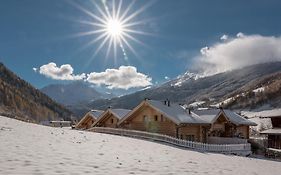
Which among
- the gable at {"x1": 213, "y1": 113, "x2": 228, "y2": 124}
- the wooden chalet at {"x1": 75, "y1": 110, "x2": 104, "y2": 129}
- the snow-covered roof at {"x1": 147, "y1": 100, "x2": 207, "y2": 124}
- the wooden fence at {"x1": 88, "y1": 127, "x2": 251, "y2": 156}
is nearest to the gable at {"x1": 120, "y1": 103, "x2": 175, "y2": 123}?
the snow-covered roof at {"x1": 147, "y1": 100, "x2": 207, "y2": 124}

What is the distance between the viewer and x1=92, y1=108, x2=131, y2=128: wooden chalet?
6014 centimetres

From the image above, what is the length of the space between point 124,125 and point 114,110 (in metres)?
6.53

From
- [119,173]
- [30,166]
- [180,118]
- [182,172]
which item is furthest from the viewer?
[180,118]

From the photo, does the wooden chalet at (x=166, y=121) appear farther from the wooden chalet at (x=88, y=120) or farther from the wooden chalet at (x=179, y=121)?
the wooden chalet at (x=88, y=120)

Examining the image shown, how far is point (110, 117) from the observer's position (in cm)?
6222

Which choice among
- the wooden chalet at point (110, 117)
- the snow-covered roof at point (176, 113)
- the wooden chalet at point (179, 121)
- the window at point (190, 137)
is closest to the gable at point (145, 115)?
the wooden chalet at point (179, 121)

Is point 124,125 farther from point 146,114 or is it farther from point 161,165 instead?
point 161,165

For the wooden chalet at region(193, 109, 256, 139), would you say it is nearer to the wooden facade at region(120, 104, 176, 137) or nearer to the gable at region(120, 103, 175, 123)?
the wooden facade at region(120, 104, 176, 137)

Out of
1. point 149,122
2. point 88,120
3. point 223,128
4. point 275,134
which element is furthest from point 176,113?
point 88,120

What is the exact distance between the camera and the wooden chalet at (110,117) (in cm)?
6014

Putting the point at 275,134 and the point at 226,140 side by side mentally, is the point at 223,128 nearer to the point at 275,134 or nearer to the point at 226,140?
the point at 226,140

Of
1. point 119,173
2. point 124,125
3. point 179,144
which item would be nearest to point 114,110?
point 124,125

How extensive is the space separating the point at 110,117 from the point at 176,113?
629 inches

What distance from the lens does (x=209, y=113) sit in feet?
180
